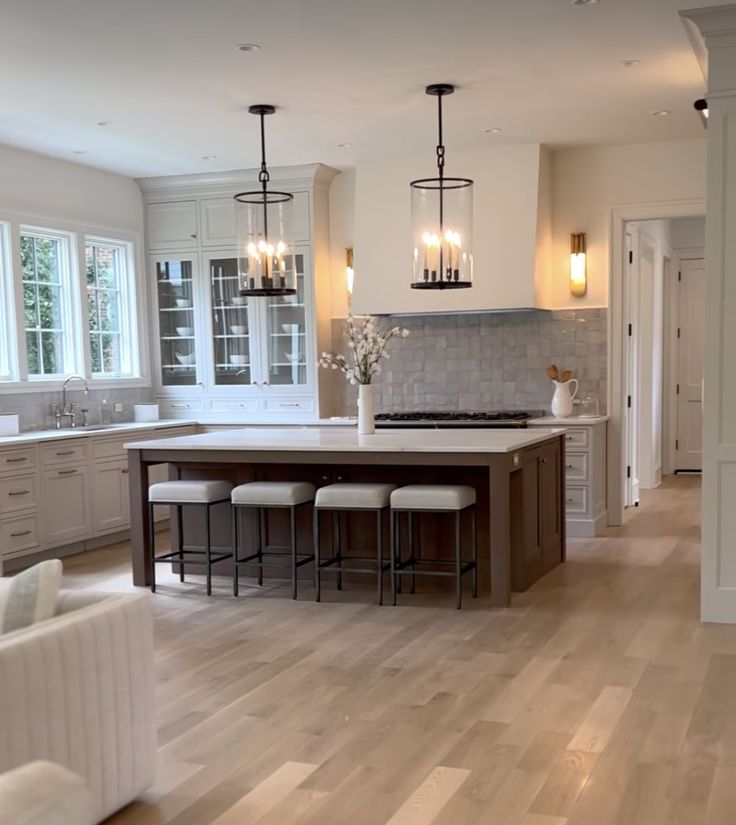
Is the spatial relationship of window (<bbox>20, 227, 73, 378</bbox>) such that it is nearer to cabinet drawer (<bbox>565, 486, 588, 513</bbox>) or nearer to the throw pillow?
cabinet drawer (<bbox>565, 486, 588, 513</bbox>)

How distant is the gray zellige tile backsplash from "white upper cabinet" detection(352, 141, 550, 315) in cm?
34

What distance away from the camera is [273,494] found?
5.53m

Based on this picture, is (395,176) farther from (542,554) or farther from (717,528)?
(717,528)

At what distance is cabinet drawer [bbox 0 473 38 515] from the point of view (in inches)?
248

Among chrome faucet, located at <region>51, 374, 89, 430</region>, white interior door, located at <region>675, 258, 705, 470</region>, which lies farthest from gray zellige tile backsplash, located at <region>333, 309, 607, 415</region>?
white interior door, located at <region>675, 258, 705, 470</region>

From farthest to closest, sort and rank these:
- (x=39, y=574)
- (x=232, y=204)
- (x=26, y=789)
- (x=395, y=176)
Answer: (x=232, y=204)
(x=395, y=176)
(x=39, y=574)
(x=26, y=789)

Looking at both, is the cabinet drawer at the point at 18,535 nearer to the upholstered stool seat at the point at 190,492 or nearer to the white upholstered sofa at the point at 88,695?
the upholstered stool seat at the point at 190,492

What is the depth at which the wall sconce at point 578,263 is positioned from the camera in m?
7.56

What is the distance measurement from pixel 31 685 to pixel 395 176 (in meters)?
5.82

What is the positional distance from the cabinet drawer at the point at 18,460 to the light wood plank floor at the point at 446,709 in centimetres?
150

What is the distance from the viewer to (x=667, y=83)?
573 centimetres

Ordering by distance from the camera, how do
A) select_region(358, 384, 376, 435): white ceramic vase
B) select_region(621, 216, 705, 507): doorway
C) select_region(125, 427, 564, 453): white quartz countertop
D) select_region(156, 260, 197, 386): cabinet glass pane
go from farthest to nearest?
1. select_region(621, 216, 705, 507): doorway
2. select_region(156, 260, 197, 386): cabinet glass pane
3. select_region(358, 384, 376, 435): white ceramic vase
4. select_region(125, 427, 564, 453): white quartz countertop

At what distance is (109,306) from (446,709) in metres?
5.50

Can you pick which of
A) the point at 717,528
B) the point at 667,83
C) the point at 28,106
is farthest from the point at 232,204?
the point at 717,528
